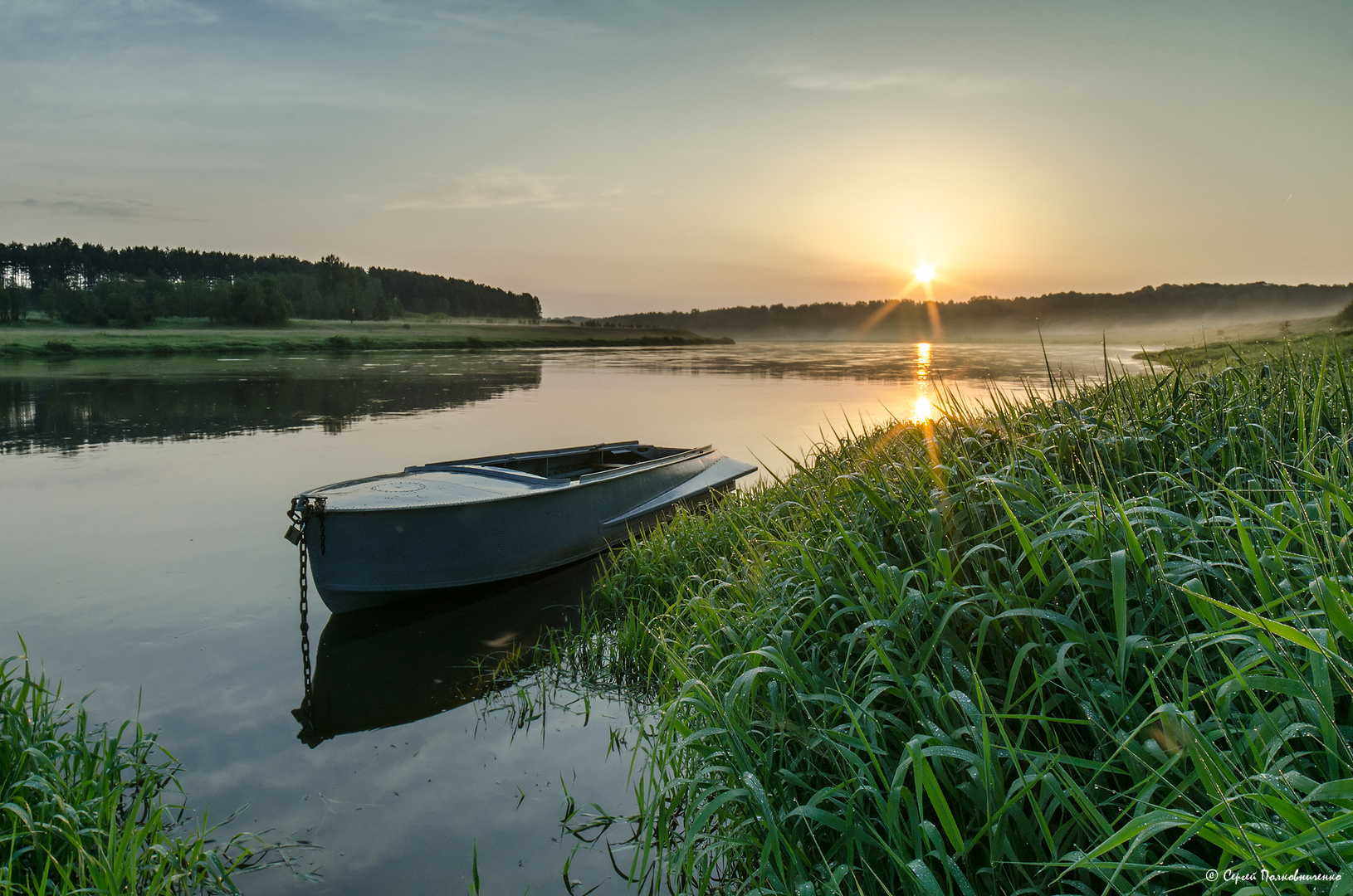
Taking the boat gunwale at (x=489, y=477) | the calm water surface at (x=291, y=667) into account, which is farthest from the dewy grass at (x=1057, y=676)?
the boat gunwale at (x=489, y=477)

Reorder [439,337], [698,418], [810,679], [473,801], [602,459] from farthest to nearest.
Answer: [439,337] < [698,418] < [602,459] < [473,801] < [810,679]

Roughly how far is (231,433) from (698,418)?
14.8m

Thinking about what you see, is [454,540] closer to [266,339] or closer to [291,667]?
[291,667]

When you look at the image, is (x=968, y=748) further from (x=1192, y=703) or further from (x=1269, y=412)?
(x=1269, y=412)

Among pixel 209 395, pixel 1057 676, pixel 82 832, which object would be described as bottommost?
pixel 82 832

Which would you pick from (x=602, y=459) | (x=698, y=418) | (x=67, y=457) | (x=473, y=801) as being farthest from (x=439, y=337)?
(x=473, y=801)

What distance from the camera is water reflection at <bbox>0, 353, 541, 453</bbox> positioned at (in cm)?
2033

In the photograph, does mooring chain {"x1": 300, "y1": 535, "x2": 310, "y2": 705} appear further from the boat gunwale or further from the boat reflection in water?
the boat gunwale

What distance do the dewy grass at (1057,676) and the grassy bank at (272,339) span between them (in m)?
64.2

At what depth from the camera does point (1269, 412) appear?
3928mm

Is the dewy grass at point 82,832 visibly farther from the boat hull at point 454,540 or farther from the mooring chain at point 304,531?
the boat hull at point 454,540

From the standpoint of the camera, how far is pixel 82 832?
10.0 feet

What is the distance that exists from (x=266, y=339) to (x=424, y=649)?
73.1m

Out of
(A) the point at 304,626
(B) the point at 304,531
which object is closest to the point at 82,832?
(A) the point at 304,626
